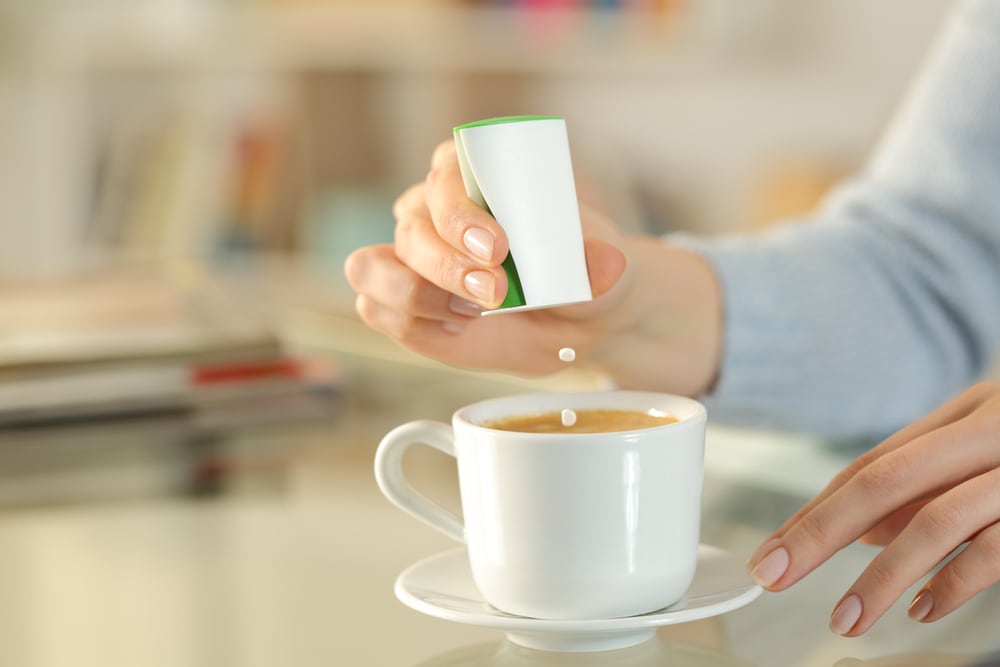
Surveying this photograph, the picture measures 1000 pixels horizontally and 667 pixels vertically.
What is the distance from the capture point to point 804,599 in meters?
0.56

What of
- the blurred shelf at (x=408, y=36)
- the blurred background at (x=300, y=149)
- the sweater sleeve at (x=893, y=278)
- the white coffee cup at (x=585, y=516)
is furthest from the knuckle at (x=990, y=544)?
the blurred shelf at (x=408, y=36)

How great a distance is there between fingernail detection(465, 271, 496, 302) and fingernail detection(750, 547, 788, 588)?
0.17 meters

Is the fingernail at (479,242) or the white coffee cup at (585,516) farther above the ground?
the fingernail at (479,242)

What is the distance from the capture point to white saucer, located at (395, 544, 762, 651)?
0.50m

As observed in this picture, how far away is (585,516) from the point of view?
1.66 ft

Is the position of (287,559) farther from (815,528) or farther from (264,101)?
(264,101)

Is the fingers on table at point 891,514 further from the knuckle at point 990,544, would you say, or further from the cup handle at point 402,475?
the cup handle at point 402,475

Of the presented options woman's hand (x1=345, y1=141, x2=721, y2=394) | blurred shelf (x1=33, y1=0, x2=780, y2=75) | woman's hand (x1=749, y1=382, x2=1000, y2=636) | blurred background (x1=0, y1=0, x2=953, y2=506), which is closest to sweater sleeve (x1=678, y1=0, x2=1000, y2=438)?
woman's hand (x1=345, y1=141, x2=721, y2=394)

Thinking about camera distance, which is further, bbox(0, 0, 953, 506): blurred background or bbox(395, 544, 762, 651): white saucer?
bbox(0, 0, 953, 506): blurred background

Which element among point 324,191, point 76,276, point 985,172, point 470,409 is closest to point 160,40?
point 324,191

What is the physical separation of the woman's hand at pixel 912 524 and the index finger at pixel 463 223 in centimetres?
18

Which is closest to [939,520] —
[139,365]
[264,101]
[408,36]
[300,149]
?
[139,365]

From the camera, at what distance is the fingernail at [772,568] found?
0.53 meters

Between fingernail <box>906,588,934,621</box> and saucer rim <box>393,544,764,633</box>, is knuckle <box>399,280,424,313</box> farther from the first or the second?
fingernail <box>906,588,934,621</box>
